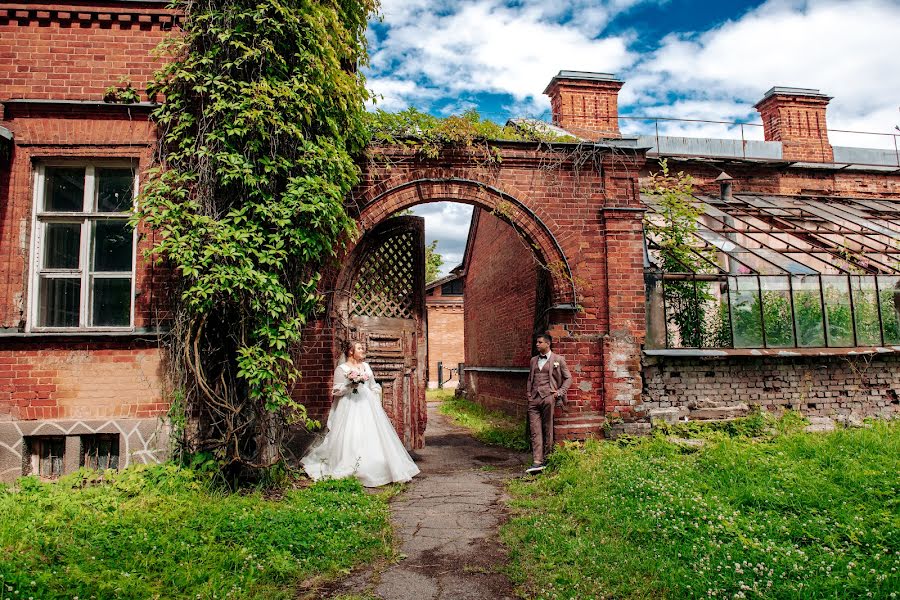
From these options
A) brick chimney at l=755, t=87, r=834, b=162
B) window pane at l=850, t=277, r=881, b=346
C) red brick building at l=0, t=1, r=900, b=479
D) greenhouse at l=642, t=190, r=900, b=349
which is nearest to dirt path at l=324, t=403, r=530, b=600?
red brick building at l=0, t=1, r=900, b=479

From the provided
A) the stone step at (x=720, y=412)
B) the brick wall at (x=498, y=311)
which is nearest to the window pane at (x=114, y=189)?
the brick wall at (x=498, y=311)

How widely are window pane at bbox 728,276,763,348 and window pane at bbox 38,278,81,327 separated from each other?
8692 mm

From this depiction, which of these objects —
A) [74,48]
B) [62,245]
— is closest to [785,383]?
[62,245]

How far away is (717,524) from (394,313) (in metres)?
5.36

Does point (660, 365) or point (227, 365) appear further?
point (660, 365)

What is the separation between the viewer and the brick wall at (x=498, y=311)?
41.1ft

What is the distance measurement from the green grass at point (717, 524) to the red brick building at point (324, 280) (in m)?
1.64

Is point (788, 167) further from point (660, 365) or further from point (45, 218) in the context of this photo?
point (45, 218)

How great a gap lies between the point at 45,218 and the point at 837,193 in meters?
17.1

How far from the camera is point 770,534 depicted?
454 centimetres

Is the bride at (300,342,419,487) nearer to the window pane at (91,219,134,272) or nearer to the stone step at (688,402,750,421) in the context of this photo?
the window pane at (91,219,134,272)

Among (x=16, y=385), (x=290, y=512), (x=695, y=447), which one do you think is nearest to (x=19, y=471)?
(x=16, y=385)

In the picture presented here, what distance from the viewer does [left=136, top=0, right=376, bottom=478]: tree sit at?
240 inches

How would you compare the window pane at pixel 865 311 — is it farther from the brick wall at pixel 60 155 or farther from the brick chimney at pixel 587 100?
the brick wall at pixel 60 155
